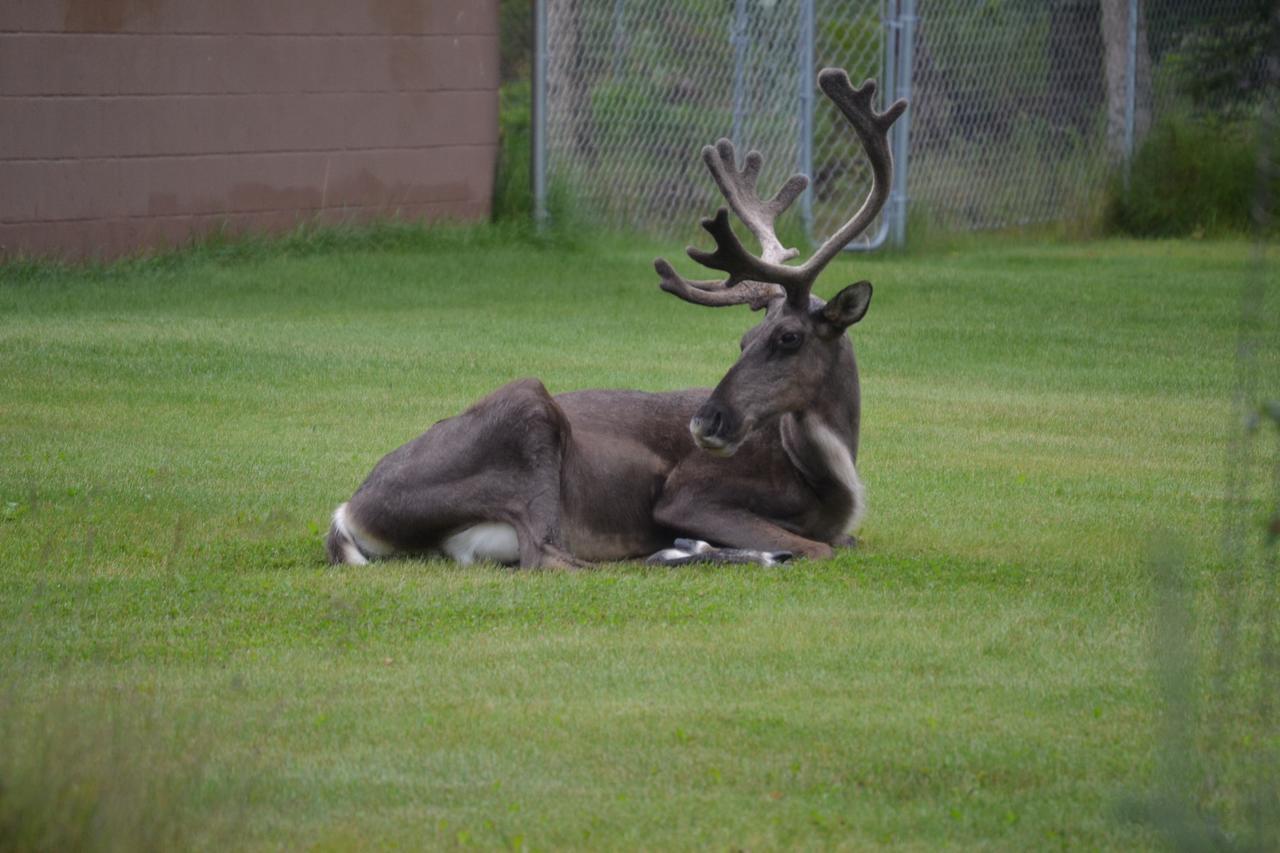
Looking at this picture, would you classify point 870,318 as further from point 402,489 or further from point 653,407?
point 402,489

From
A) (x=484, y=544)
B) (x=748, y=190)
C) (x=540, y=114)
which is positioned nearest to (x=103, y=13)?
(x=540, y=114)

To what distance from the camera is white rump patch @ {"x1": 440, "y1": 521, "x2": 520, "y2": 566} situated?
22.9 feet

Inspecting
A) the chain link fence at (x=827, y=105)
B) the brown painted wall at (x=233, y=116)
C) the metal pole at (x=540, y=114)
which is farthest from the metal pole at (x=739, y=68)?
the brown painted wall at (x=233, y=116)

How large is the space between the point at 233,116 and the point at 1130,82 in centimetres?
871

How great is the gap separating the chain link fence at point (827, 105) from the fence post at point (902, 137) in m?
0.03

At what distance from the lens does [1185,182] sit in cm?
1869

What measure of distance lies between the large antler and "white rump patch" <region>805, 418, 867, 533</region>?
48cm

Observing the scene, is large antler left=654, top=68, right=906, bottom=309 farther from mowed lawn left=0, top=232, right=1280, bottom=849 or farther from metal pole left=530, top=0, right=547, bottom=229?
metal pole left=530, top=0, right=547, bottom=229

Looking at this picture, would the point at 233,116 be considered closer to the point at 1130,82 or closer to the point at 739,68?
the point at 739,68

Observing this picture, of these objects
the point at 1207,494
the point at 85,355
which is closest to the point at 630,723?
the point at 1207,494

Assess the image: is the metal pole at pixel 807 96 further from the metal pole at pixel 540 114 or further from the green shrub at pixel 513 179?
the green shrub at pixel 513 179

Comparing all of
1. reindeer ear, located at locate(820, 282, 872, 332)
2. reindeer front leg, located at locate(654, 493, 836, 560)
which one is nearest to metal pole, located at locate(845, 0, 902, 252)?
reindeer ear, located at locate(820, 282, 872, 332)

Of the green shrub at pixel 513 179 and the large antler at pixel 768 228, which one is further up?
the large antler at pixel 768 228

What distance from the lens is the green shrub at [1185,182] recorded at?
60.4ft
